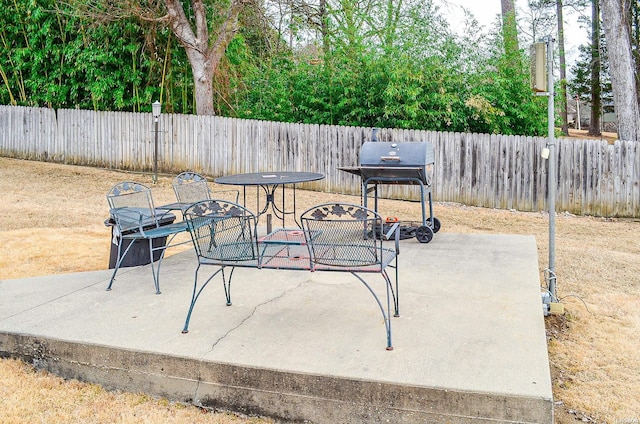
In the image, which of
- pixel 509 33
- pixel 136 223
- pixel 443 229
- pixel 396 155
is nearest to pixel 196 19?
pixel 509 33

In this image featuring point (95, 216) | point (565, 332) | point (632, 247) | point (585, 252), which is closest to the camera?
point (565, 332)

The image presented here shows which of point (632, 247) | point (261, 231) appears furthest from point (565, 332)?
point (632, 247)

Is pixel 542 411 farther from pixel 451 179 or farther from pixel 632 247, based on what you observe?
pixel 451 179

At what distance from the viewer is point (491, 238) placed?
20.2ft

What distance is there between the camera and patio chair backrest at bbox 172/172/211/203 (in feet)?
18.2

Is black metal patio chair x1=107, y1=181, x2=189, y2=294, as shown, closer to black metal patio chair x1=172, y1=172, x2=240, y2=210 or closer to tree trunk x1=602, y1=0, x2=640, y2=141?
black metal patio chair x1=172, y1=172, x2=240, y2=210

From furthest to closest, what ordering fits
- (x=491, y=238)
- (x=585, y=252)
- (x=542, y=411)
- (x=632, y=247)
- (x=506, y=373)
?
(x=632, y=247)
(x=585, y=252)
(x=491, y=238)
(x=506, y=373)
(x=542, y=411)

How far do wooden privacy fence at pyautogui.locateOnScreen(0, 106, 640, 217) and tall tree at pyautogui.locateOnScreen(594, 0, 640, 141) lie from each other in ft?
7.43

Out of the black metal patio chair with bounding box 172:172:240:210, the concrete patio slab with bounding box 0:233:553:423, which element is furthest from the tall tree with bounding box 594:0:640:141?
the black metal patio chair with bounding box 172:172:240:210

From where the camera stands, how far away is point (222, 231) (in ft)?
Result: 12.0

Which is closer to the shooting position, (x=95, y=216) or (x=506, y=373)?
(x=506, y=373)

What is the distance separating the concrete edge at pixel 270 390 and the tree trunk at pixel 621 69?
455 inches

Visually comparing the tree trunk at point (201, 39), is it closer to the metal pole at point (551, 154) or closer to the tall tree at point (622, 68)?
the tall tree at point (622, 68)

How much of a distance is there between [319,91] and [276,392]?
37.0 feet
